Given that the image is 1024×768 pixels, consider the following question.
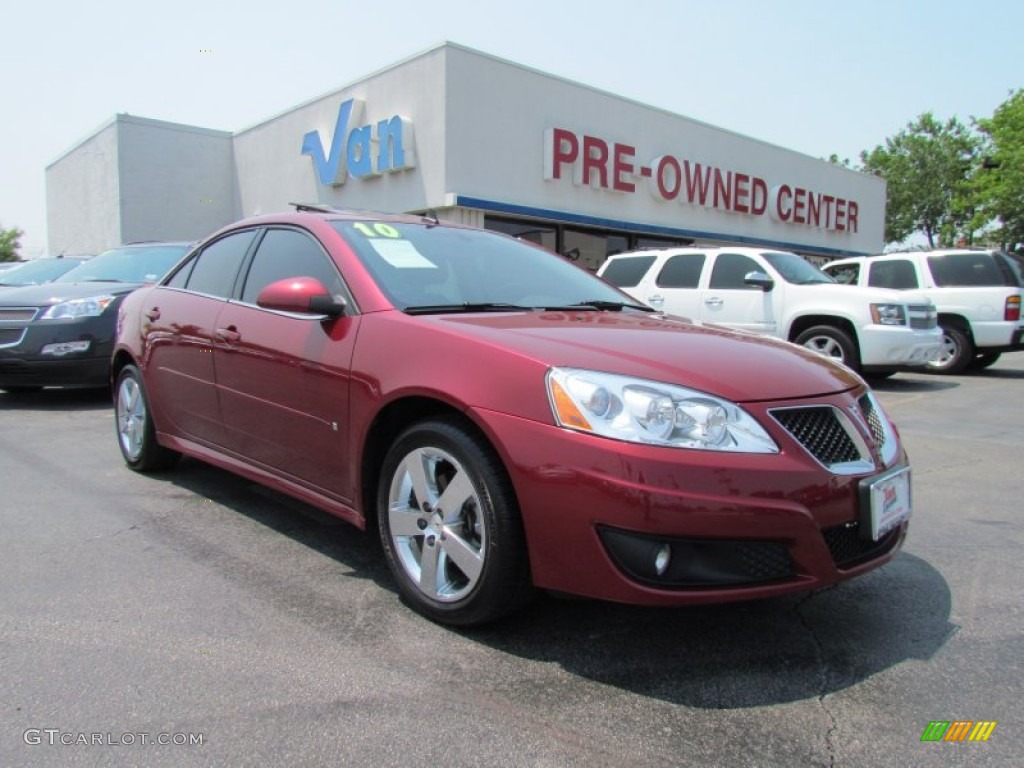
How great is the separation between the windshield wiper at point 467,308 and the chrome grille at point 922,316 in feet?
24.5

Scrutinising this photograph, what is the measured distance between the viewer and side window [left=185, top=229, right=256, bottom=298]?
13.3 ft

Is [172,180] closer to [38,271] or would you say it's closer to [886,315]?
[38,271]

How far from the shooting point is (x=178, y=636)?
2.69m

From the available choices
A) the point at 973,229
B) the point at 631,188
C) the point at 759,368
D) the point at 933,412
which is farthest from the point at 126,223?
the point at 973,229

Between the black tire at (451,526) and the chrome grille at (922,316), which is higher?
the chrome grille at (922,316)

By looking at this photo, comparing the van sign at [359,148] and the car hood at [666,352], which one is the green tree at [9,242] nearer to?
the van sign at [359,148]

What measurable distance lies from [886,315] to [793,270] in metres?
1.37

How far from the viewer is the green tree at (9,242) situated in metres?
66.6

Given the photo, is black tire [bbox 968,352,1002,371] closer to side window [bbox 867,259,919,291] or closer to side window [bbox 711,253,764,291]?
side window [bbox 867,259,919,291]

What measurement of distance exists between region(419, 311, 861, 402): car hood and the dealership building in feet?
39.8

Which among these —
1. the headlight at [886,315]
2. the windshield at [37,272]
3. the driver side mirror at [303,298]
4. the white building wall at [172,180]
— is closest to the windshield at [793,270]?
the headlight at [886,315]

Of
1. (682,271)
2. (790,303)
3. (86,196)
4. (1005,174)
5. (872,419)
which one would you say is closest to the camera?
(872,419)

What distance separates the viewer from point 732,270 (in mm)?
10141

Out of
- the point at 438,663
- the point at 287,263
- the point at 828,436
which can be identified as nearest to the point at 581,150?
the point at 287,263
